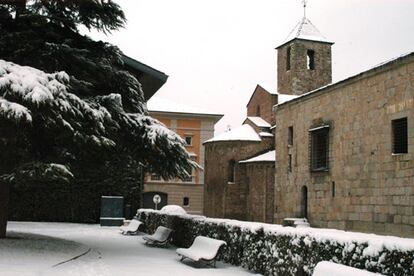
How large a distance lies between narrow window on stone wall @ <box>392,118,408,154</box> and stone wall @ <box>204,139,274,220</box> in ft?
68.4

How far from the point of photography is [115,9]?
1388cm

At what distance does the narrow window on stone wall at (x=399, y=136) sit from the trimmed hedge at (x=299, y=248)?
6070 millimetres

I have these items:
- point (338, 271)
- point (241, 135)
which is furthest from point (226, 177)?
point (338, 271)

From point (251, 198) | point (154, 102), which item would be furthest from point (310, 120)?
point (154, 102)

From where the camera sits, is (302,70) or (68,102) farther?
(302,70)

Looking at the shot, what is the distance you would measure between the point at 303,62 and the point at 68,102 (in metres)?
34.2

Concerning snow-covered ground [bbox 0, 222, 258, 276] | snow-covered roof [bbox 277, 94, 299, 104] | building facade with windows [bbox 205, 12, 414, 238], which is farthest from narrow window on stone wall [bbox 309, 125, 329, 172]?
snow-covered roof [bbox 277, 94, 299, 104]

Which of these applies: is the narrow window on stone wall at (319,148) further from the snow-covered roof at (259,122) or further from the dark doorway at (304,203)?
the snow-covered roof at (259,122)

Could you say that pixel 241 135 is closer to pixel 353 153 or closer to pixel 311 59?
pixel 311 59

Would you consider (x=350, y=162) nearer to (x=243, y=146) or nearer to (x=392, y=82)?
(x=392, y=82)

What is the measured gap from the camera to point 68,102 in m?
10.7

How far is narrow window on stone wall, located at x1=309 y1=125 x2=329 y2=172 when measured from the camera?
19.1 m

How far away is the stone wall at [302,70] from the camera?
138 feet

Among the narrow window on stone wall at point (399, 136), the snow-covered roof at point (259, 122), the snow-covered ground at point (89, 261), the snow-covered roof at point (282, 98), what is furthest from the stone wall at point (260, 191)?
the snow-covered ground at point (89, 261)
